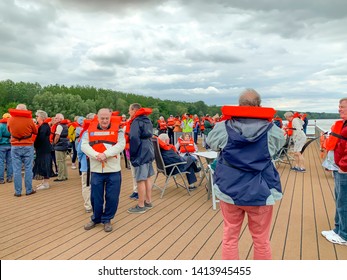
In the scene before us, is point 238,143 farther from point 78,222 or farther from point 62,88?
point 62,88

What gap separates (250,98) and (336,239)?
212cm

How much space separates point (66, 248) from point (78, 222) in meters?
0.88

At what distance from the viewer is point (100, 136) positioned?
365 cm

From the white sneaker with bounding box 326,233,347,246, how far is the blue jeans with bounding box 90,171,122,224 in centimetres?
245

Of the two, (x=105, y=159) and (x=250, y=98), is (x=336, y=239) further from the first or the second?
(x=105, y=159)

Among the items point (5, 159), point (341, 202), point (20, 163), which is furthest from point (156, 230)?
point (5, 159)

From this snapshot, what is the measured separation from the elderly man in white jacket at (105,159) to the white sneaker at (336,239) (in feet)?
8.06

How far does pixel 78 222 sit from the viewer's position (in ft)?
13.3

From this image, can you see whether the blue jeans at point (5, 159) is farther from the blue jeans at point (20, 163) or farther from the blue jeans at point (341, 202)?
the blue jeans at point (341, 202)

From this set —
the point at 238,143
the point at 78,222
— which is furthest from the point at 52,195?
the point at 238,143

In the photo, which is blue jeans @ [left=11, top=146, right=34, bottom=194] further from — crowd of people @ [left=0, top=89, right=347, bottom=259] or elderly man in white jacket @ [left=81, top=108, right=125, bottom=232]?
elderly man in white jacket @ [left=81, top=108, right=125, bottom=232]

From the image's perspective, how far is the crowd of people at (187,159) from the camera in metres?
2.04

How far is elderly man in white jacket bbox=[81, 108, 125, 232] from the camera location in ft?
11.9

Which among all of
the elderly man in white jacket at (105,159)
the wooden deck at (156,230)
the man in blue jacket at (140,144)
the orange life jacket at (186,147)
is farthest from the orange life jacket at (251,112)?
the orange life jacket at (186,147)
